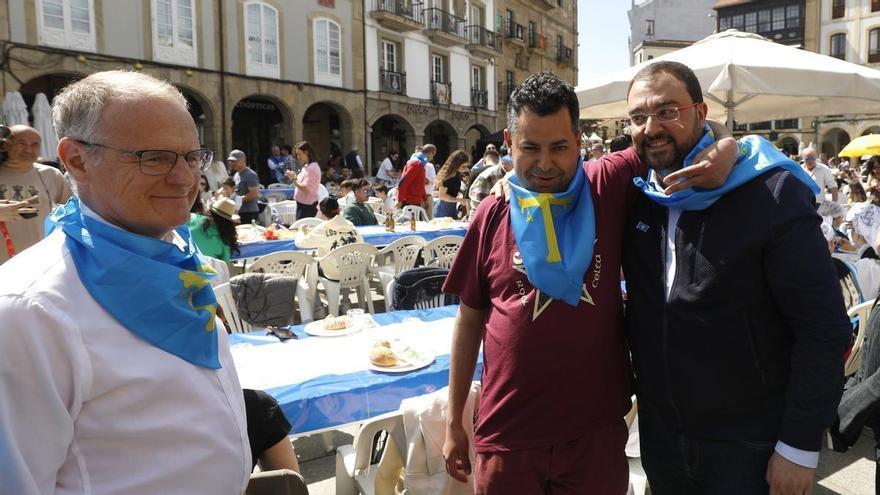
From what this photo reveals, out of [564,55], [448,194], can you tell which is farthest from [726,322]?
[564,55]

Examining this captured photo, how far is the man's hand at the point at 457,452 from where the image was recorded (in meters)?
1.95

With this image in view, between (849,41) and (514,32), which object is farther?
(849,41)

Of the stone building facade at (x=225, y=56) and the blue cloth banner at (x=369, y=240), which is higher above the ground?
the stone building facade at (x=225, y=56)

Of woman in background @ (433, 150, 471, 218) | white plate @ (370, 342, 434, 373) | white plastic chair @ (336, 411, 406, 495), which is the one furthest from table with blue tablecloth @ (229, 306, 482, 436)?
woman in background @ (433, 150, 471, 218)

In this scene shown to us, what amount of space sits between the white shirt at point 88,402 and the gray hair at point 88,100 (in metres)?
0.23

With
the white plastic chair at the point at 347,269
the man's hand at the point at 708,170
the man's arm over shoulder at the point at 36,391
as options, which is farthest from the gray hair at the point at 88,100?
the white plastic chair at the point at 347,269

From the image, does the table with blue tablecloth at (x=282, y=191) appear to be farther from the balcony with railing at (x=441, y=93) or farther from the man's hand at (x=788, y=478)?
the man's hand at (x=788, y=478)

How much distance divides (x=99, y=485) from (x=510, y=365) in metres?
1.10

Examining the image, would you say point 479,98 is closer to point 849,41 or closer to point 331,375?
point 331,375

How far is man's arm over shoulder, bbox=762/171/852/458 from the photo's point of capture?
149cm

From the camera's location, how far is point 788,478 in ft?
4.94

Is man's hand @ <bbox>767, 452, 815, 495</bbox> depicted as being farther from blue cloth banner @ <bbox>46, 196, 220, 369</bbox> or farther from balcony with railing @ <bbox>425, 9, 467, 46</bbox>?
balcony with railing @ <bbox>425, 9, 467, 46</bbox>

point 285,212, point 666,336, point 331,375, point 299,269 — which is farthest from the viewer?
point 285,212

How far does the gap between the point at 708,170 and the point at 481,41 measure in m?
26.8
